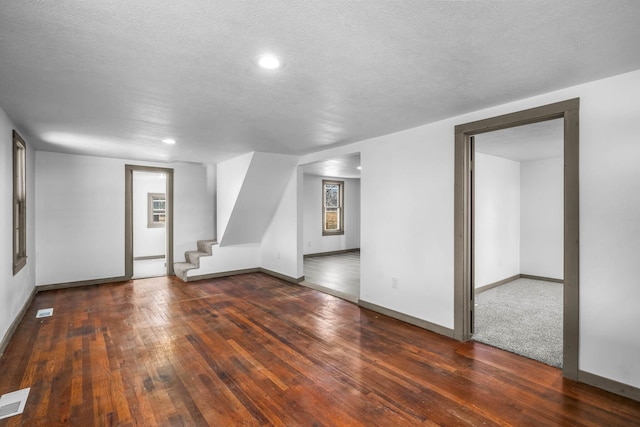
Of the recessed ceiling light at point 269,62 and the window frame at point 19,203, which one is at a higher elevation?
the recessed ceiling light at point 269,62

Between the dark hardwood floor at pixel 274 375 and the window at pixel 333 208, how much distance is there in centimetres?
544

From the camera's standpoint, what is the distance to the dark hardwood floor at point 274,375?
208cm

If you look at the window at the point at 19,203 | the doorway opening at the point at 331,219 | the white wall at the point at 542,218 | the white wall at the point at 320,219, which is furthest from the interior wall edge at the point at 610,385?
the white wall at the point at 320,219

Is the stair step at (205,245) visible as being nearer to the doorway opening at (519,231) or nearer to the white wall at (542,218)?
the doorway opening at (519,231)

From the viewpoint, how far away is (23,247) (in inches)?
170

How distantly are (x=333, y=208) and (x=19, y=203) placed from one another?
7.09 meters

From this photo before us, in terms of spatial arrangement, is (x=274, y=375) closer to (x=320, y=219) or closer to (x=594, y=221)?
(x=594, y=221)

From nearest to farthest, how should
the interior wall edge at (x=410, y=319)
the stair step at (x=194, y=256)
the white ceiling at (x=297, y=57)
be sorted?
the white ceiling at (x=297, y=57) < the interior wall edge at (x=410, y=319) < the stair step at (x=194, y=256)

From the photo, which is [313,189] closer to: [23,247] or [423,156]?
[423,156]

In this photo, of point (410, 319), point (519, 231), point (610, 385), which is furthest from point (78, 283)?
point (519, 231)

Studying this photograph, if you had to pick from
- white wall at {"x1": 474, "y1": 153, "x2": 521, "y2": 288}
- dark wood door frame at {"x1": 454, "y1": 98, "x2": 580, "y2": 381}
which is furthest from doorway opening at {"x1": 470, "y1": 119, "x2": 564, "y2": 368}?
dark wood door frame at {"x1": 454, "y1": 98, "x2": 580, "y2": 381}

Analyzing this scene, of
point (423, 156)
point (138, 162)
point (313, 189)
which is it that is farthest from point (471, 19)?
point (313, 189)

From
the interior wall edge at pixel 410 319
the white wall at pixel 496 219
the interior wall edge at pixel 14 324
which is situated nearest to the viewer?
the interior wall edge at pixel 14 324

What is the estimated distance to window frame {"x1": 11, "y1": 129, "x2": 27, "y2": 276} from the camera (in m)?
3.74
